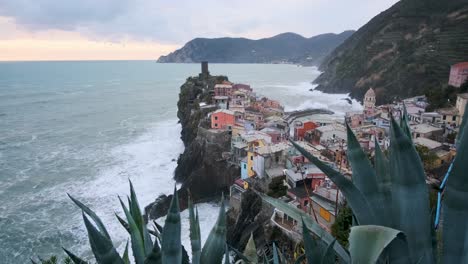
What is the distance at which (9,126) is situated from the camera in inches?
1510

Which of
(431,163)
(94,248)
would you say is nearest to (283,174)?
(431,163)

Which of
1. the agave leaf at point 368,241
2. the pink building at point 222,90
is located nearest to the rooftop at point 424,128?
the pink building at point 222,90

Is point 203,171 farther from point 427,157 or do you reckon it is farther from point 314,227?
point 314,227

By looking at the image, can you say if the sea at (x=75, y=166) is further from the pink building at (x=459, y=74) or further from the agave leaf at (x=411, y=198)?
the agave leaf at (x=411, y=198)

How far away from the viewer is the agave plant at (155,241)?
1.58 m

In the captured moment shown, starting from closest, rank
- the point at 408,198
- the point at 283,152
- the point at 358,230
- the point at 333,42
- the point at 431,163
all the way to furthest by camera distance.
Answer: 1. the point at 358,230
2. the point at 408,198
3. the point at 431,163
4. the point at 283,152
5. the point at 333,42

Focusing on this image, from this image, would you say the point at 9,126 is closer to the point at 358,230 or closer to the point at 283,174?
the point at 283,174

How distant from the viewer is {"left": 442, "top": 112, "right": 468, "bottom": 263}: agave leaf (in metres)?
1.18

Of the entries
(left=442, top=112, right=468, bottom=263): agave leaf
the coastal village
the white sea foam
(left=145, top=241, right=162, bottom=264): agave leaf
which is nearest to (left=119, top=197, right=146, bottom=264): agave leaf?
(left=145, top=241, right=162, bottom=264): agave leaf

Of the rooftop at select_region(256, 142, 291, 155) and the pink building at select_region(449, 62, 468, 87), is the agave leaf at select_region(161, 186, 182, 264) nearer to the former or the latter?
the rooftop at select_region(256, 142, 291, 155)

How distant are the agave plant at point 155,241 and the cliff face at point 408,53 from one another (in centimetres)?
3783

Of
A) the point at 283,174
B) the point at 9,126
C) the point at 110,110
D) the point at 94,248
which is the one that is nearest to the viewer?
the point at 94,248

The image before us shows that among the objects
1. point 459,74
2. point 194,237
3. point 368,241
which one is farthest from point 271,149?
point 459,74

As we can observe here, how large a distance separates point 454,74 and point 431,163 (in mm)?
22492
